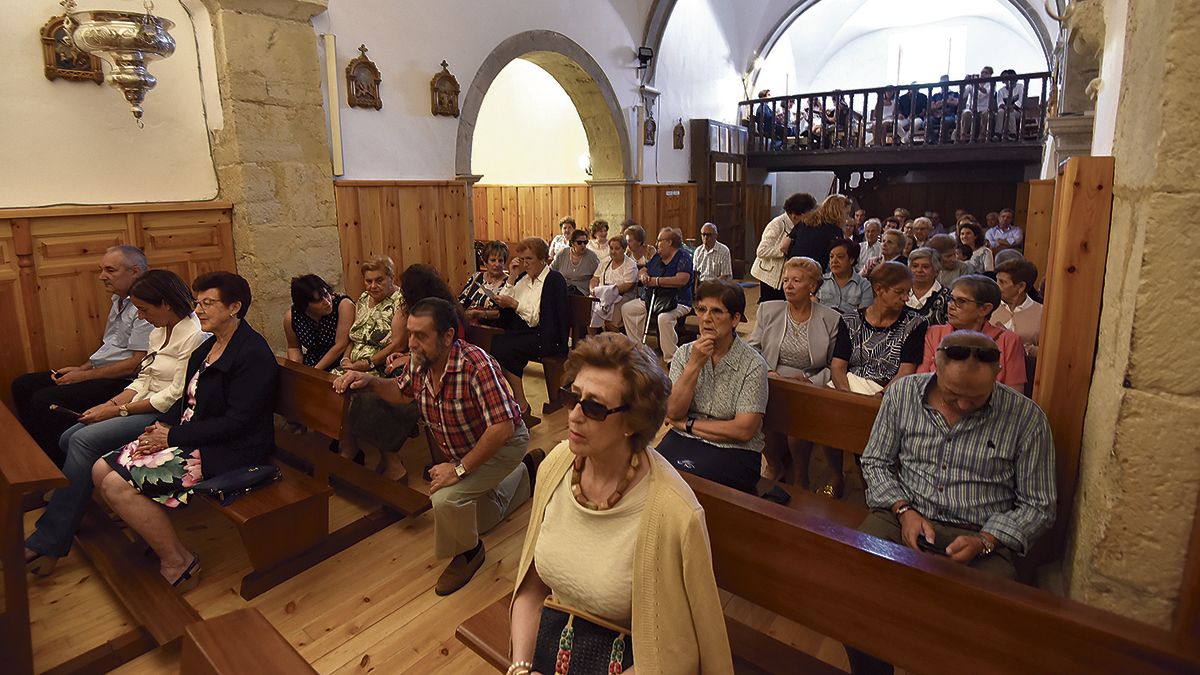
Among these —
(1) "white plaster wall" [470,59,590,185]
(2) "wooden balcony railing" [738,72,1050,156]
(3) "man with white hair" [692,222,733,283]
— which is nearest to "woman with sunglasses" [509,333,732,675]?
(3) "man with white hair" [692,222,733,283]

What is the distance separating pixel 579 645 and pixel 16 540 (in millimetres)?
1828

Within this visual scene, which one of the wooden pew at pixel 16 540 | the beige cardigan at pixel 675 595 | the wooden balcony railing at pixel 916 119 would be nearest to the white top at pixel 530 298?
the wooden pew at pixel 16 540

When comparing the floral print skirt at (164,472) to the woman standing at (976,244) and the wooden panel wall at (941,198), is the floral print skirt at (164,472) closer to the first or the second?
the woman standing at (976,244)

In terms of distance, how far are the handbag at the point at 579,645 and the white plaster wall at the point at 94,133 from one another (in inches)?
152

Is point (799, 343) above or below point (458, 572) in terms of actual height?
above

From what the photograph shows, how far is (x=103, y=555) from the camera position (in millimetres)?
2840

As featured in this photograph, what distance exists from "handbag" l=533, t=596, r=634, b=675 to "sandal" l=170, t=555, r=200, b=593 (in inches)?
73.3

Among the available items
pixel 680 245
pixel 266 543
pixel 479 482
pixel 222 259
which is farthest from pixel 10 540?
pixel 680 245

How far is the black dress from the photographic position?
13.0ft

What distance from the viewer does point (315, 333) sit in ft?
13.1

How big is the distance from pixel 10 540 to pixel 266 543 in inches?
32.0

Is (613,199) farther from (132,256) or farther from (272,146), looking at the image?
(132,256)

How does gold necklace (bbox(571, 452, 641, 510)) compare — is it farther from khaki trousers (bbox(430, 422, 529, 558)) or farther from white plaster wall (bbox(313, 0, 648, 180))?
white plaster wall (bbox(313, 0, 648, 180))

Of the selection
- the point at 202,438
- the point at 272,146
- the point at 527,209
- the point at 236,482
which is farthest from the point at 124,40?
the point at 527,209
